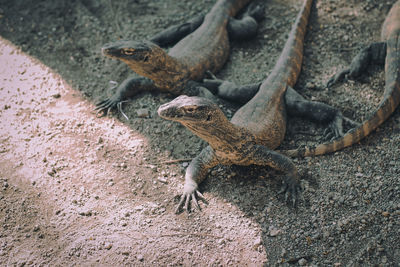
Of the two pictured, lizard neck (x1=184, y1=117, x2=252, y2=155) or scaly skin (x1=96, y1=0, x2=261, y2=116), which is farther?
scaly skin (x1=96, y1=0, x2=261, y2=116)

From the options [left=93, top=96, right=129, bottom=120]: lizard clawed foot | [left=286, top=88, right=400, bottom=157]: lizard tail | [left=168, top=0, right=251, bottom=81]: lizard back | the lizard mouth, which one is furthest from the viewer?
[left=168, top=0, right=251, bottom=81]: lizard back

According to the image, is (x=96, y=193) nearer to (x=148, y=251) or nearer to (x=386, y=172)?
(x=148, y=251)

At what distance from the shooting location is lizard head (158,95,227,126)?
143 inches

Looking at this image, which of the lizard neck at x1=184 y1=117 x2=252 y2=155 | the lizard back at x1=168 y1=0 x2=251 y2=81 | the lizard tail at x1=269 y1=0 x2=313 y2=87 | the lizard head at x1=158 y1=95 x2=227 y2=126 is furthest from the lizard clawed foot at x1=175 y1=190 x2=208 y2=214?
the lizard back at x1=168 y1=0 x2=251 y2=81

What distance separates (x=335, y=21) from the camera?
6316 millimetres

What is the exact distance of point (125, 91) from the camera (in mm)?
5625

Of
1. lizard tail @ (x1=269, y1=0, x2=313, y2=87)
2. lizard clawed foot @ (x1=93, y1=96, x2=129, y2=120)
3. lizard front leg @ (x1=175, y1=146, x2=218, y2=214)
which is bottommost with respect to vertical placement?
lizard clawed foot @ (x1=93, y1=96, x2=129, y2=120)

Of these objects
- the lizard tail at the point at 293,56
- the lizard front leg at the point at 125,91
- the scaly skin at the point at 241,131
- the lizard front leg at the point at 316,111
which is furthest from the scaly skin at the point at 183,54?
the lizard front leg at the point at 316,111

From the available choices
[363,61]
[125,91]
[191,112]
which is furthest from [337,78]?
[125,91]

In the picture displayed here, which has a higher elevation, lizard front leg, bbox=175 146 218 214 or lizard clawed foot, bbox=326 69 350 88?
lizard clawed foot, bbox=326 69 350 88

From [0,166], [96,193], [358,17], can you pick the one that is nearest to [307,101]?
[358,17]

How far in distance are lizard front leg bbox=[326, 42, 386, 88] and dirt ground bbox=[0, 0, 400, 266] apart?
0.12 meters

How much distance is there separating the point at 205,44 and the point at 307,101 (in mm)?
2006

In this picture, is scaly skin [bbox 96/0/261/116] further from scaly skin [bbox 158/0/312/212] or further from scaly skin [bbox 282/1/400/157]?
scaly skin [bbox 282/1/400/157]
